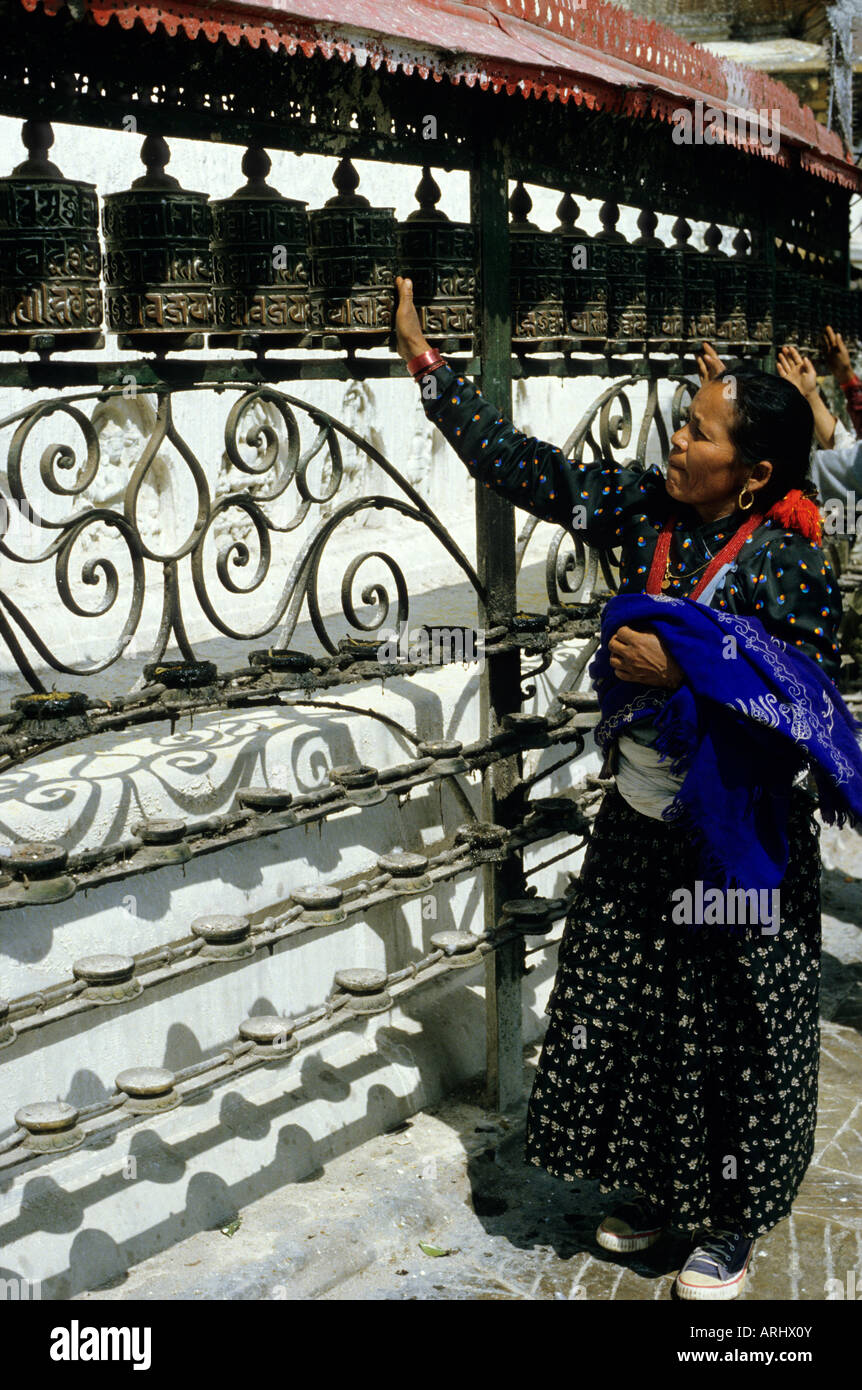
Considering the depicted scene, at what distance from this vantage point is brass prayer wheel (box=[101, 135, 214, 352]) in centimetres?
275

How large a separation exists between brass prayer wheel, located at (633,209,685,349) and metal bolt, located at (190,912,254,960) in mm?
2060

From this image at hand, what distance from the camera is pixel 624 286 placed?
4031 mm

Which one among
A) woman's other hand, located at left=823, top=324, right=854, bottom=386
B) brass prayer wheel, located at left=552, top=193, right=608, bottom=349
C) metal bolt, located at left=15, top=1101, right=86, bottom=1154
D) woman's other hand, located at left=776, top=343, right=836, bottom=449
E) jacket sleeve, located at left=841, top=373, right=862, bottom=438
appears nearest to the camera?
metal bolt, located at left=15, top=1101, right=86, bottom=1154

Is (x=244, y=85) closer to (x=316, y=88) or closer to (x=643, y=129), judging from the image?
(x=316, y=88)

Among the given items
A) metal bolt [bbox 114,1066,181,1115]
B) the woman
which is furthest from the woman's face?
metal bolt [bbox 114,1066,181,1115]

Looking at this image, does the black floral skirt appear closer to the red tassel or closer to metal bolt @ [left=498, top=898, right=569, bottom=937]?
metal bolt @ [left=498, top=898, right=569, bottom=937]

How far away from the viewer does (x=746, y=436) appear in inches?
114

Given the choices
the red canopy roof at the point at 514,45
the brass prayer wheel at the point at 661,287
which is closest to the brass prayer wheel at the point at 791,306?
the red canopy roof at the point at 514,45

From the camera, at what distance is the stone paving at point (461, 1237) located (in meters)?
3.06

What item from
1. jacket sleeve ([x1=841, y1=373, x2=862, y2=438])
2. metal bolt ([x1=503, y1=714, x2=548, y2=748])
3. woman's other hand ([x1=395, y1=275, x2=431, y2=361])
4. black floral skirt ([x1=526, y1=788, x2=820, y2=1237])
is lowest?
black floral skirt ([x1=526, y1=788, x2=820, y2=1237])

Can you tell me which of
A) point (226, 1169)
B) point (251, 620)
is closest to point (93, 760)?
point (226, 1169)

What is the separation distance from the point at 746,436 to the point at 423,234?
2.89 feet

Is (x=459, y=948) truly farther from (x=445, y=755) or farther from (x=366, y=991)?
(x=445, y=755)

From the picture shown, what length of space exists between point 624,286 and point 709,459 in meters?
1.28
